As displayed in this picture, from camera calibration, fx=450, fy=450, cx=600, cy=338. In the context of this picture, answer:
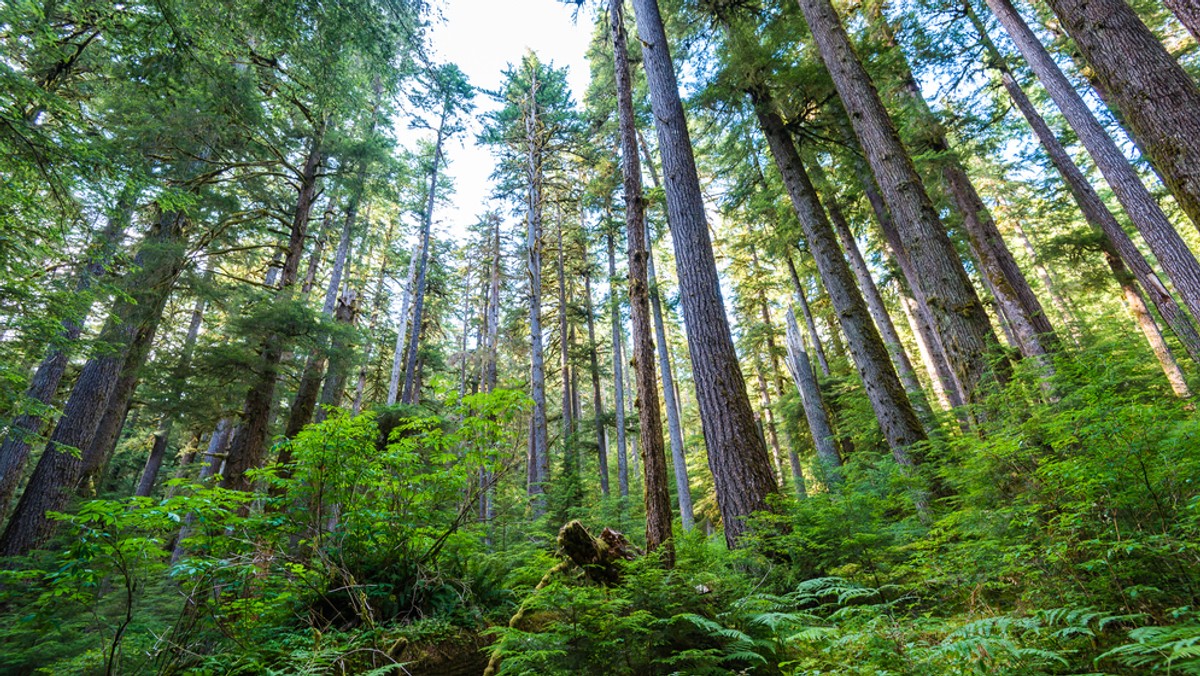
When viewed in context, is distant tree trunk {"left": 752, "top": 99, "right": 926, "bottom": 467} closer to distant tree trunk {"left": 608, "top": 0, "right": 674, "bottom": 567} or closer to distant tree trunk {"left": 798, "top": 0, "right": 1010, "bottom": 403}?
distant tree trunk {"left": 798, "top": 0, "right": 1010, "bottom": 403}

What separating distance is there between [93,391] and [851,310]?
1267 cm

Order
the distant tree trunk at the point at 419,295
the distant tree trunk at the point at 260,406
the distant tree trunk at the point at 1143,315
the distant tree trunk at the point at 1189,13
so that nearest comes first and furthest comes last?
the distant tree trunk at the point at 1189,13, the distant tree trunk at the point at 260,406, the distant tree trunk at the point at 1143,315, the distant tree trunk at the point at 419,295

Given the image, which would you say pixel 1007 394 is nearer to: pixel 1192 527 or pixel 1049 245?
pixel 1192 527

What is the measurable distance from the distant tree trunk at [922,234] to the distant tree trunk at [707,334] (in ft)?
8.05

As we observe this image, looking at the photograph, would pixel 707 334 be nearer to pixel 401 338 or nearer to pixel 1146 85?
pixel 1146 85

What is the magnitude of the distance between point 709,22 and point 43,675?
13399mm

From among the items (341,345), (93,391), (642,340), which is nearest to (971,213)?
(642,340)

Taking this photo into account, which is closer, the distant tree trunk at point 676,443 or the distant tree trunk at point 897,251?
the distant tree trunk at point 897,251

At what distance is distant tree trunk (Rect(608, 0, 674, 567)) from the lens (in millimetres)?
4652

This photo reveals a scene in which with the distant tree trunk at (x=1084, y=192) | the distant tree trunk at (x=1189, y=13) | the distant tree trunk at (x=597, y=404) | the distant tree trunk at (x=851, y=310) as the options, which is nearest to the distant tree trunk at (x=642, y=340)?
the distant tree trunk at (x=851, y=310)

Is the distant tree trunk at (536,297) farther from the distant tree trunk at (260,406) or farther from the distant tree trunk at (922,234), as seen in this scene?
the distant tree trunk at (922,234)

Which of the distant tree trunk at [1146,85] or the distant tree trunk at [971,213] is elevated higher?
the distant tree trunk at [971,213]

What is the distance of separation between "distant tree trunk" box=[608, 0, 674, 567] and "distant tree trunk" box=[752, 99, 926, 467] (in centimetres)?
307

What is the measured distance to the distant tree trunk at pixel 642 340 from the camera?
15.3 ft
